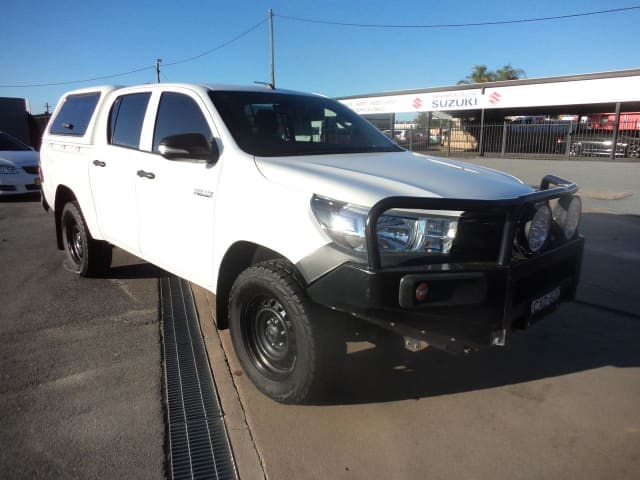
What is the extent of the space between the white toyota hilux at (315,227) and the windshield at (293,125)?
0.05 feet

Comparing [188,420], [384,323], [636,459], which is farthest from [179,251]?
[636,459]

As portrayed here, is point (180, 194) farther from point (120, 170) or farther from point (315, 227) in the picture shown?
point (315, 227)

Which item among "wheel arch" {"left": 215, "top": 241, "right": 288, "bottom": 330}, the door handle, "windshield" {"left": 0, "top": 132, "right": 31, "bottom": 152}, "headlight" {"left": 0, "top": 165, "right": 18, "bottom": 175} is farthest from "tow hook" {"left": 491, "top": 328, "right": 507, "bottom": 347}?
"windshield" {"left": 0, "top": 132, "right": 31, "bottom": 152}

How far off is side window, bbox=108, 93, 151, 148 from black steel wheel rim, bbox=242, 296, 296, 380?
1.96 metres

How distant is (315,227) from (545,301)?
1446 millimetres

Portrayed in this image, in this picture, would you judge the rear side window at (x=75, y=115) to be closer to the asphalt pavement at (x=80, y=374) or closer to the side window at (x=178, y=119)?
the side window at (x=178, y=119)

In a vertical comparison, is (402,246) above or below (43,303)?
above

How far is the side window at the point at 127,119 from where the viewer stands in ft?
14.1

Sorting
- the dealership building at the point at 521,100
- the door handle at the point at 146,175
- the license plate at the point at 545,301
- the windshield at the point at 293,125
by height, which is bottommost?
the license plate at the point at 545,301

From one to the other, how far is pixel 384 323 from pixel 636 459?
57.5 inches

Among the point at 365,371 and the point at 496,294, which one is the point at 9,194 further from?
the point at 496,294

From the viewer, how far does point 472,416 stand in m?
2.98

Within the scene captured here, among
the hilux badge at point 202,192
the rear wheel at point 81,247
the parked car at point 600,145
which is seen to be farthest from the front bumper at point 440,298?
the parked car at point 600,145

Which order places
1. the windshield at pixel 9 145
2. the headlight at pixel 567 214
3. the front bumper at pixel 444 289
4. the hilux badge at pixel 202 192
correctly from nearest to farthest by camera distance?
the front bumper at pixel 444 289
the headlight at pixel 567 214
the hilux badge at pixel 202 192
the windshield at pixel 9 145
